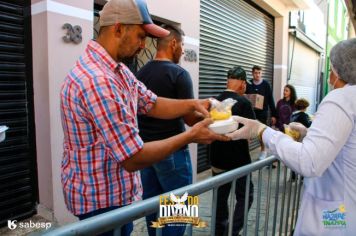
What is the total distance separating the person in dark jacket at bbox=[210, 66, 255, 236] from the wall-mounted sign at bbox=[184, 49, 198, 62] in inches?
89.0

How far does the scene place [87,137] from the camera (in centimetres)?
165

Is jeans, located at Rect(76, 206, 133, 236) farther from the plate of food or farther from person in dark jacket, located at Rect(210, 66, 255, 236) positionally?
person in dark jacket, located at Rect(210, 66, 255, 236)

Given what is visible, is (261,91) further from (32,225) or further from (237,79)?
(32,225)

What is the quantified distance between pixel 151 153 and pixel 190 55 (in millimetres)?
4481

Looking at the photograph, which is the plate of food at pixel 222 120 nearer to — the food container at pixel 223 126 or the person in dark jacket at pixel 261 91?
the food container at pixel 223 126

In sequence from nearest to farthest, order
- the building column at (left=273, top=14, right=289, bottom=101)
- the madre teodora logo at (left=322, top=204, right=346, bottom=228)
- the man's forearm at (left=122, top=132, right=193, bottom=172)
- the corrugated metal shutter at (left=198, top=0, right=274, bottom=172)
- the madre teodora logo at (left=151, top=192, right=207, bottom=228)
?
1. the madre teodora logo at (left=151, top=192, right=207, bottom=228)
2. the man's forearm at (left=122, top=132, right=193, bottom=172)
3. the madre teodora logo at (left=322, top=204, right=346, bottom=228)
4. the corrugated metal shutter at (left=198, top=0, right=274, bottom=172)
5. the building column at (left=273, top=14, right=289, bottom=101)

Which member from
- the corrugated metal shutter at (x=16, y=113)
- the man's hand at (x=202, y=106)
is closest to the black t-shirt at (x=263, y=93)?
the corrugated metal shutter at (x=16, y=113)

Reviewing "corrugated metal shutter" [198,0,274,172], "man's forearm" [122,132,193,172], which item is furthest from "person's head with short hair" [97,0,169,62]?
"corrugated metal shutter" [198,0,274,172]

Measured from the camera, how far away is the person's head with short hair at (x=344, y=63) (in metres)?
1.88

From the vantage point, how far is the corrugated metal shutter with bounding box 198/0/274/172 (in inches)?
269

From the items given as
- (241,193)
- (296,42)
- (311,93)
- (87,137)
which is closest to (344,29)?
(311,93)

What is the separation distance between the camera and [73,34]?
3775mm

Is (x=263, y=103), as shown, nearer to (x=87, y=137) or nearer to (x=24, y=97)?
→ (x=24, y=97)

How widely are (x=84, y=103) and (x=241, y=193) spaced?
2415 mm
